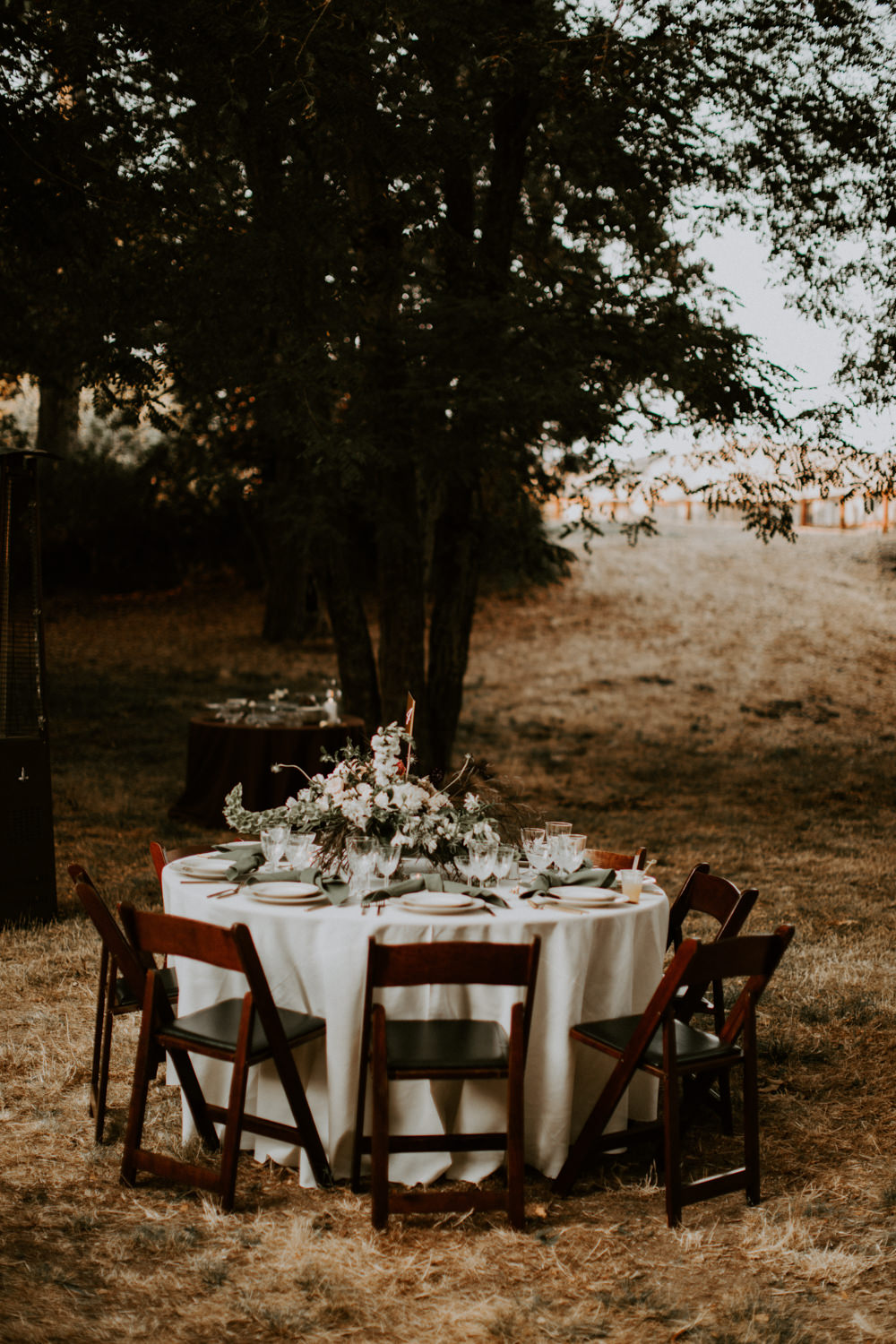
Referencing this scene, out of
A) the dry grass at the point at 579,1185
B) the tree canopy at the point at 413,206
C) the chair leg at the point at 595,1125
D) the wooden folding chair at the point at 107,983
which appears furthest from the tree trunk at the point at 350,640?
the chair leg at the point at 595,1125

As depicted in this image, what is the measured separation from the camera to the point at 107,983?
15.3 feet

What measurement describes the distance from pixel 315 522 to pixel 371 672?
92.3 inches

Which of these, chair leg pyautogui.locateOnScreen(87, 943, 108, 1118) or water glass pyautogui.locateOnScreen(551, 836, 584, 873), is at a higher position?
water glass pyautogui.locateOnScreen(551, 836, 584, 873)

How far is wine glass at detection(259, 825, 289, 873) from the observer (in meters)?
4.37

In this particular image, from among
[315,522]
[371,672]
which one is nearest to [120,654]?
[371,672]

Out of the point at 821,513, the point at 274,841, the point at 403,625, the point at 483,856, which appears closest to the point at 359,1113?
the point at 483,856

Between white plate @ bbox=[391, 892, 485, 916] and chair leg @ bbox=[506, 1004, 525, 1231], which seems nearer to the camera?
chair leg @ bbox=[506, 1004, 525, 1231]

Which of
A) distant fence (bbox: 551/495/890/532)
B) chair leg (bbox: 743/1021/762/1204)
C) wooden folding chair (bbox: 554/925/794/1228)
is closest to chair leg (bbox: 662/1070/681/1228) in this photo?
wooden folding chair (bbox: 554/925/794/1228)

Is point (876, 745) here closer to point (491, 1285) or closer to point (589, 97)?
point (589, 97)

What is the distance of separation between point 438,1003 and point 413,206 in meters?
6.92

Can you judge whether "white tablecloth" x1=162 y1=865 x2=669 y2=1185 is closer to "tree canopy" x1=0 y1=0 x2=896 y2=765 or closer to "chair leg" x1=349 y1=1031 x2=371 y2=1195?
"chair leg" x1=349 y1=1031 x2=371 y2=1195

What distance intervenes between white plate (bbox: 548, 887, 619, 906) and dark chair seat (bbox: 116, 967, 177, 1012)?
4.85 ft

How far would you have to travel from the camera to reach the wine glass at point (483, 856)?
4180 millimetres

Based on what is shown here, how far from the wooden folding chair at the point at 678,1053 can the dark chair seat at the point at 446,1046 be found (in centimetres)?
32
